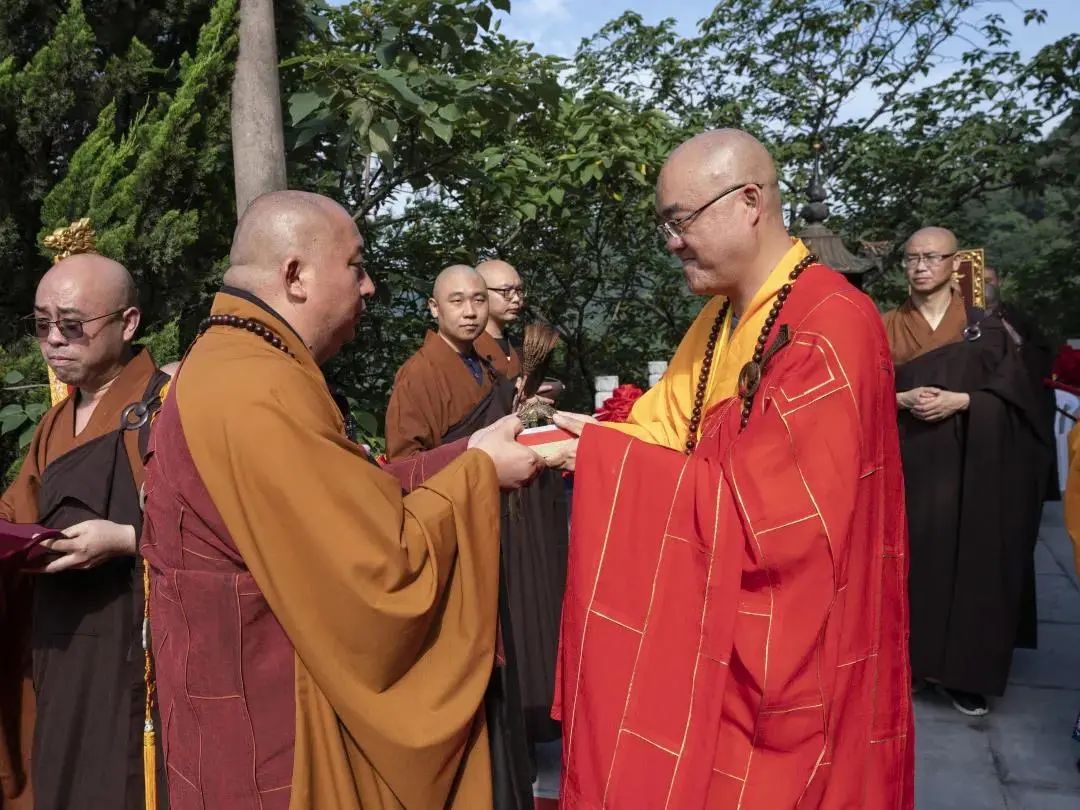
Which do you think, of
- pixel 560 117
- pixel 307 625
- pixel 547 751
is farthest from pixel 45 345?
pixel 560 117

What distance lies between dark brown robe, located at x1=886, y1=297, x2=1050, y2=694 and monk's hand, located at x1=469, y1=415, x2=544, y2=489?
306cm

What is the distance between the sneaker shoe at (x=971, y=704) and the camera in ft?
14.1

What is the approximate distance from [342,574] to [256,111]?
332 centimetres

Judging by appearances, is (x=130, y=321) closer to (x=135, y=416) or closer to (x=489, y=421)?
(x=135, y=416)

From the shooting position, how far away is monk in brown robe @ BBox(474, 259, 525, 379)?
5.28 meters

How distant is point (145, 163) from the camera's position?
4.14m

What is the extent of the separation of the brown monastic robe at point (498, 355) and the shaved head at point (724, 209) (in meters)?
2.94

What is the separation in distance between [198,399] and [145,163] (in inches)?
115

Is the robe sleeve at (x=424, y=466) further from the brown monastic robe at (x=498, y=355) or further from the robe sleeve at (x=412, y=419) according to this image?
the brown monastic robe at (x=498, y=355)

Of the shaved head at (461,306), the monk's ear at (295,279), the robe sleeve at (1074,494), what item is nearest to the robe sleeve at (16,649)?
the monk's ear at (295,279)

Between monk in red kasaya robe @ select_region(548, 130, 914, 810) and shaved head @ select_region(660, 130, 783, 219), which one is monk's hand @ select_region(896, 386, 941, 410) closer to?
monk in red kasaya robe @ select_region(548, 130, 914, 810)

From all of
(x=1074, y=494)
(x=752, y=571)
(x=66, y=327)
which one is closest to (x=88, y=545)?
(x=66, y=327)

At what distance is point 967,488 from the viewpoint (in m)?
4.39

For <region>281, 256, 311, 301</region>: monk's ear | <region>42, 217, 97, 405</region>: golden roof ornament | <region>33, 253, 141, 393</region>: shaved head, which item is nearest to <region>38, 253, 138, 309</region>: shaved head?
<region>33, 253, 141, 393</region>: shaved head
